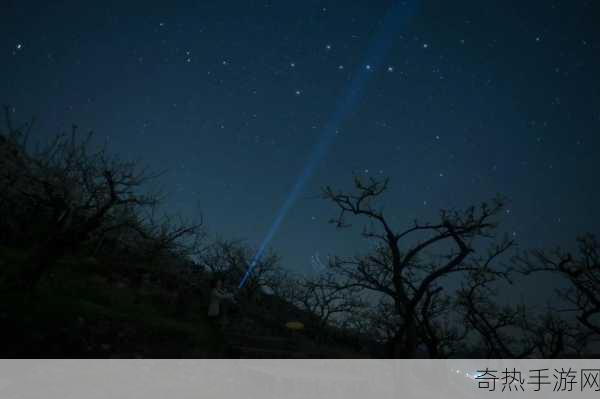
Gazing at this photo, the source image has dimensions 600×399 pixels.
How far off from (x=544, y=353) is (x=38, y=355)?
3373 centimetres

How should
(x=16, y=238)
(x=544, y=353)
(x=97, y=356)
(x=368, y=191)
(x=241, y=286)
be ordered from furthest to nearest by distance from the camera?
1. (x=241, y=286)
2. (x=544, y=353)
3. (x=16, y=238)
4. (x=368, y=191)
5. (x=97, y=356)

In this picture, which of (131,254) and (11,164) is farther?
(131,254)

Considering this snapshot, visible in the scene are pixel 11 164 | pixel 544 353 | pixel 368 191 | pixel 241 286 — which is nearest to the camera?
pixel 11 164

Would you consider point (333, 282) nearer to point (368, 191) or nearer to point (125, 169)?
point (368, 191)

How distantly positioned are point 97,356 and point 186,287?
1717cm

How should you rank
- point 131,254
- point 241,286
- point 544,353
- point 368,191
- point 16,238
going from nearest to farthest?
point 368,191 → point 16,238 → point 131,254 → point 544,353 → point 241,286

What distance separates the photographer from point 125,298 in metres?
18.4

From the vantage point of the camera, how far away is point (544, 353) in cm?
2717

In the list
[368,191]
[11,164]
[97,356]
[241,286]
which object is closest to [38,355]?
[97,356]

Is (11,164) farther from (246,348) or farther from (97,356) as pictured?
(246,348)
